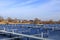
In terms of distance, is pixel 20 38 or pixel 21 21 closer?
pixel 20 38

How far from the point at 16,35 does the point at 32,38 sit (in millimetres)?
2722

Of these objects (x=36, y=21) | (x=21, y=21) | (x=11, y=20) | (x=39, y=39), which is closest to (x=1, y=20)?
(x=11, y=20)

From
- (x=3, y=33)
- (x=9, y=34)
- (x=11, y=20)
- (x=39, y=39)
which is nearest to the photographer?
(x=39, y=39)

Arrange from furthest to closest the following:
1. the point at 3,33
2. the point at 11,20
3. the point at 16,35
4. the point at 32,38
Answer: the point at 11,20, the point at 3,33, the point at 16,35, the point at 32,38

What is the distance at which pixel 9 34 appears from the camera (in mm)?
14633

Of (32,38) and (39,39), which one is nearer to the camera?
(39,39)

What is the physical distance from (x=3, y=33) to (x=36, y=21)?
29.4 m

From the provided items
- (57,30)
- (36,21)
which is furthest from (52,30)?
(36,21)

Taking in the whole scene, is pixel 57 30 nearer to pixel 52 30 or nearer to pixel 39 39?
pixel 52 30

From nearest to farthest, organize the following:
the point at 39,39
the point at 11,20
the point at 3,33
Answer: the point at 39,39 < the point at 3,33 < the point at 11,20

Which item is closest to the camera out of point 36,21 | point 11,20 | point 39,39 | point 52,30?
point 39,39

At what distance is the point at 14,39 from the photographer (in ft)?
40.6

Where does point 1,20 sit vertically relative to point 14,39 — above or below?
above

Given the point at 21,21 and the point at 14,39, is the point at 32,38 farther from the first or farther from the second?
the point at 21,21
